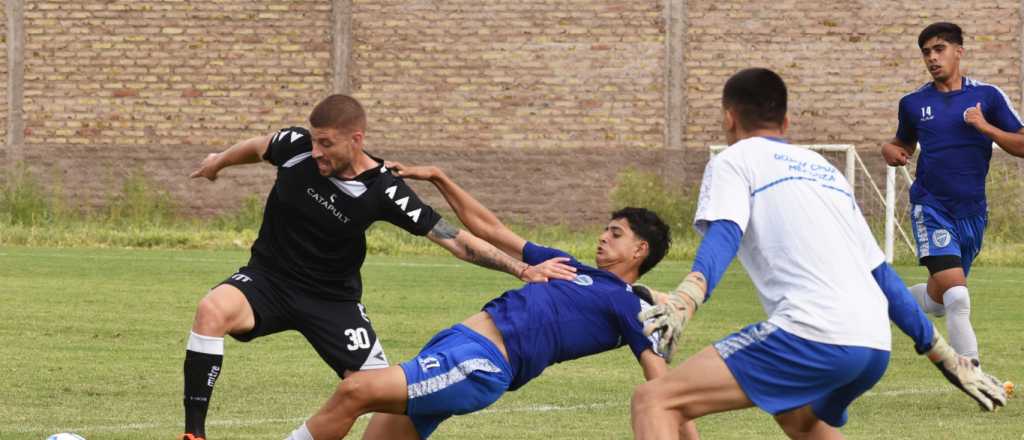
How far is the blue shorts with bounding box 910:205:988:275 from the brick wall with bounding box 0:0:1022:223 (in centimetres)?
1556

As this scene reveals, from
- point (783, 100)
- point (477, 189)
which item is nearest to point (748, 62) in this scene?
point (477, 189)

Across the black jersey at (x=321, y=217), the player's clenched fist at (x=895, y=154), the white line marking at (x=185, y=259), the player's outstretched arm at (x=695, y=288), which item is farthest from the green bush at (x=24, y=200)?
the player's outstretched arm at (x=695, y=288)

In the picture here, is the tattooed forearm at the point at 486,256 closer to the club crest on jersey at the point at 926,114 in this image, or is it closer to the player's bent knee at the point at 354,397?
the player's bent knee at the point at 354,397

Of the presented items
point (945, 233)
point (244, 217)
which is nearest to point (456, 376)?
point (945, 233)

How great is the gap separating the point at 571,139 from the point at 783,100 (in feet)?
70.1

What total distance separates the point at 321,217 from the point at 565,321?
1570 millimetres

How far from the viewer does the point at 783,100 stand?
6.00m

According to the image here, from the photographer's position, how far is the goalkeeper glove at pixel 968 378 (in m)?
6.15

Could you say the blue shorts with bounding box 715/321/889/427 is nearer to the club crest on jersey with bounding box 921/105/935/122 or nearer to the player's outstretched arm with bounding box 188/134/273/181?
the player's outstretched arm with bounding box 188/134/273/181

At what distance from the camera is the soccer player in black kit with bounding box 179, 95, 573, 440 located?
784 cm

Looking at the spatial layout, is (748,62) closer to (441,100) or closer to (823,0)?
(823,0)

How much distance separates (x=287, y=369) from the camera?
1160 centimetres

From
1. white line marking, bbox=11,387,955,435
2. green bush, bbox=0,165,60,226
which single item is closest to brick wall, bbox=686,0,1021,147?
green bush, bbox=0,165,60,226

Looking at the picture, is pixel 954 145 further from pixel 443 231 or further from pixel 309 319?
pixel 309 319
